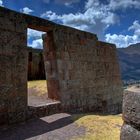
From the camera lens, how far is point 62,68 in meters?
8.71

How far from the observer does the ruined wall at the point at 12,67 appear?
21.3 ft

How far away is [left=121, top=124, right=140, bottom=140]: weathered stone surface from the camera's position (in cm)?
305

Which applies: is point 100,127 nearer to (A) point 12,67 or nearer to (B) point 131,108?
(A) point 12,67

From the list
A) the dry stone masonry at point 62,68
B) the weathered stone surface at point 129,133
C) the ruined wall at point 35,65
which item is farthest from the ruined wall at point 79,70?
the ruined wall at point 35,65

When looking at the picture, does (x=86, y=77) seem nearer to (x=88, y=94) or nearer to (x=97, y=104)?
(x=88, y=94)

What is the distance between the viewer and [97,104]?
10562 mm

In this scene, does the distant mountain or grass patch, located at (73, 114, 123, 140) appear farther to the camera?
the distant mountain

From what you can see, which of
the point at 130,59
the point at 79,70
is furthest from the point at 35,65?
the point at 130,59

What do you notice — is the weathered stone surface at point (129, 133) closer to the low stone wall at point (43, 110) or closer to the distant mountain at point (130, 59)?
the low stone wall at point (43, 110)

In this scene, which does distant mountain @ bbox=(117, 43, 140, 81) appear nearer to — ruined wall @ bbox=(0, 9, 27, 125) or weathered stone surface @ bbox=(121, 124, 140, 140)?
ruined wall @ bbox=(0, 9, 27, 125)

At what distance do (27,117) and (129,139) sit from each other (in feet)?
14.7

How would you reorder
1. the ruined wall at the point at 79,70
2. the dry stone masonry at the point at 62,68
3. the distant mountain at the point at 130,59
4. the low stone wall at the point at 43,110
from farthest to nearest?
the distant mountain at the point at 130,59 → the ruined wall at the point at 79,70 → the low stone wall at the point at 43,110 → the dry stone masonry at the point at 62,68

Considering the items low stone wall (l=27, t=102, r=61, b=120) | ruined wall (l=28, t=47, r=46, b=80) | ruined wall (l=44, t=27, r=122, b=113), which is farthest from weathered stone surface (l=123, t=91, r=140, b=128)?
ruined wall (l=28, t=47, r=46, b=80)

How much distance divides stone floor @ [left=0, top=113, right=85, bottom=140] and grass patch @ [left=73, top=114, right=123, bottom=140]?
0.23m
